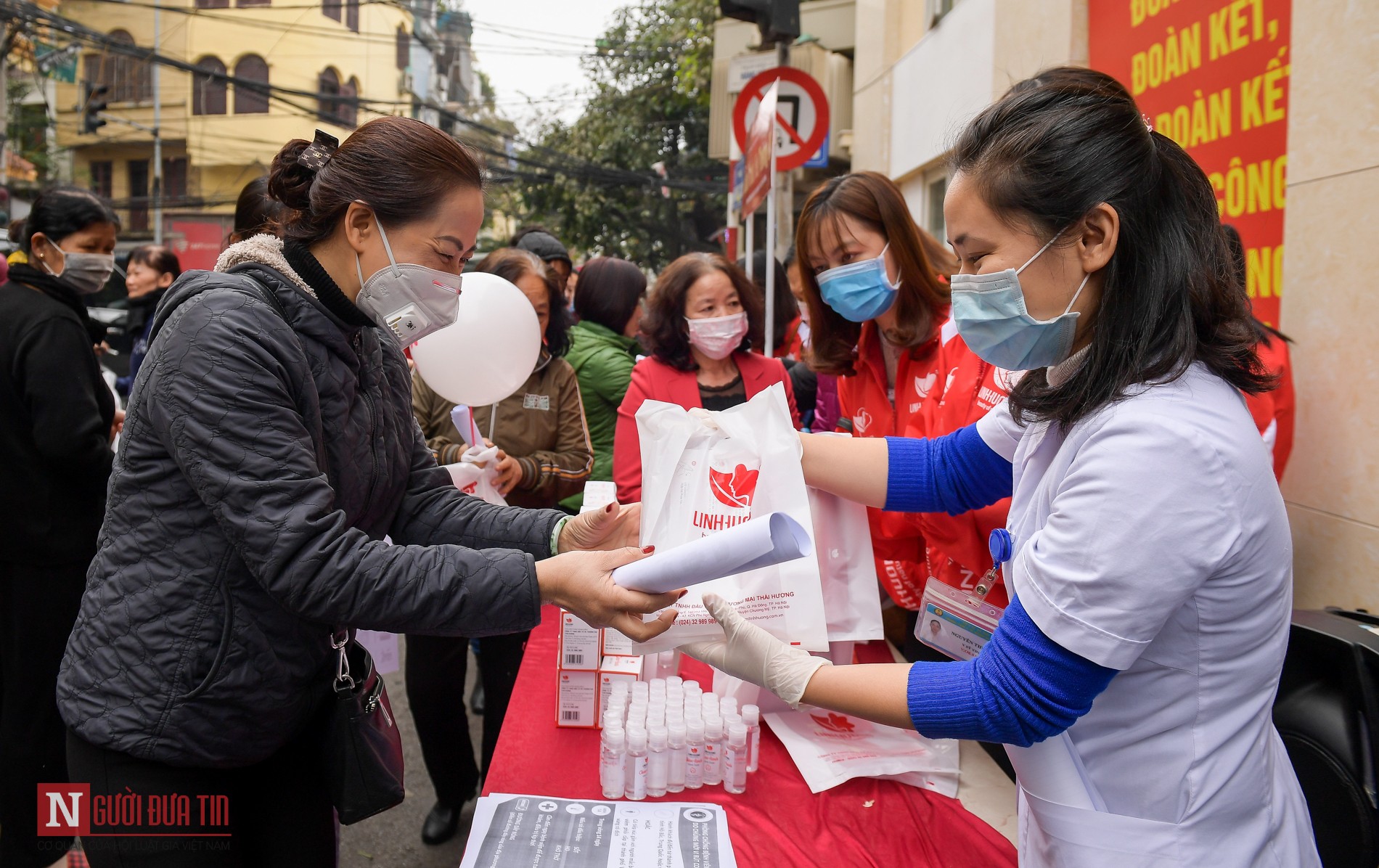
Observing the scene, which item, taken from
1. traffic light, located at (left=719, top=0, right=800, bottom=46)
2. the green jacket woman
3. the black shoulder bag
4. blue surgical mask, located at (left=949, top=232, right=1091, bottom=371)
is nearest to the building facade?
traffic light, located at (left=719, top=0, right=800, bottom=46)

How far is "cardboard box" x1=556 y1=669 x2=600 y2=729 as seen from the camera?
1927 millimetres

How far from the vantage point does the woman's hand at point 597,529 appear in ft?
5.99

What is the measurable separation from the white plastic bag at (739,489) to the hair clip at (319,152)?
31.1 inches

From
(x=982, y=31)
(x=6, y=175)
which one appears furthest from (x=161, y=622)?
(x=6, y=175)

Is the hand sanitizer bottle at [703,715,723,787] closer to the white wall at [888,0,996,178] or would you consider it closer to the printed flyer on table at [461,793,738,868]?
the printed flyer on table at [461,793,738,868]

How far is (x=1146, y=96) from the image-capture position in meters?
3.75

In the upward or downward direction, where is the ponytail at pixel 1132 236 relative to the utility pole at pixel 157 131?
downward

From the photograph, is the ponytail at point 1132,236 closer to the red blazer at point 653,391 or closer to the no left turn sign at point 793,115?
the red blazer at point 653,391

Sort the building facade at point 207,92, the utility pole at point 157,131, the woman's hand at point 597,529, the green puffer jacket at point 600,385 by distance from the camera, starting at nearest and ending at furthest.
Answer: the woman's hand at point 597,529 → the green puffer jacket at point 600,385 → the utility pole at point 157,131 → the building facade at point 207,92

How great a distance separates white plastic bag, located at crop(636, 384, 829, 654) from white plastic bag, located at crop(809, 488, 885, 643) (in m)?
0.14

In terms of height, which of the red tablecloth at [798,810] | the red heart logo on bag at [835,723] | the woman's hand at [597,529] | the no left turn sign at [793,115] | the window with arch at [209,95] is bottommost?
the red tablecloth at [798,810]

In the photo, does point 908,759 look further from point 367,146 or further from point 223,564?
point 367,146

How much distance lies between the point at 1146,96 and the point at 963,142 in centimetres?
300

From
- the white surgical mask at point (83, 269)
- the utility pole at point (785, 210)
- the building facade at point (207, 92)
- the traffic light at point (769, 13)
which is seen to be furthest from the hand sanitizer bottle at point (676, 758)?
the building facade at point (207, 92)
